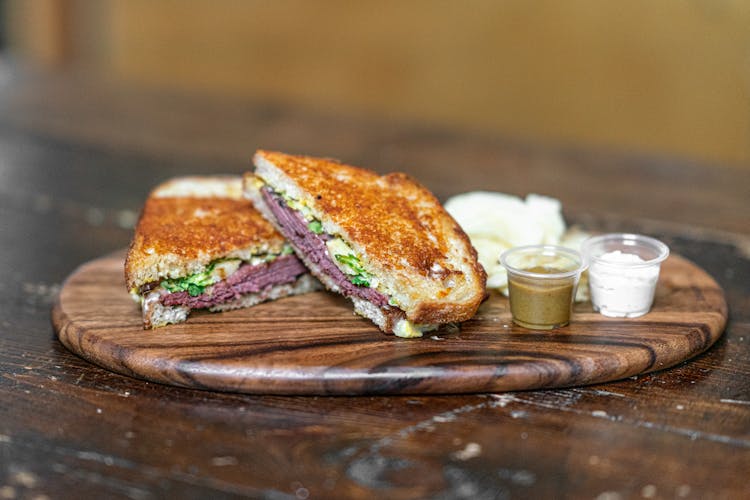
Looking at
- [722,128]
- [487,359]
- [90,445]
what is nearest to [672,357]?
[487,359]

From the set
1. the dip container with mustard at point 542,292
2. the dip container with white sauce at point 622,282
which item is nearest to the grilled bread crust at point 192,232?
the dip container with mustard at point 542,292

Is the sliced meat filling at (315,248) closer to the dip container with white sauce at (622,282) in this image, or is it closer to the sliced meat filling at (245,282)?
the sliced meat filling at (245,282)

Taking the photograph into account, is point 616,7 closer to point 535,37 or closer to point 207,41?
point 535,37

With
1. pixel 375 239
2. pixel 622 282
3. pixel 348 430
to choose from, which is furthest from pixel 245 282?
pixel 622 282

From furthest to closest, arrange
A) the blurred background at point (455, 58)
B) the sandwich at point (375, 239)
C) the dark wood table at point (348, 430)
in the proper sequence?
1. the blurred background at point (455, 58)
2. the sandwich at point (375, 239)
3. the dark wood table at point (348, 430)

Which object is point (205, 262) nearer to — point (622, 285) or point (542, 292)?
point (542, 292)

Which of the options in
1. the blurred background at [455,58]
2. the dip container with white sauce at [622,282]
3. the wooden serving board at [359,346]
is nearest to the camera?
the wooden serving board at [359,346]
